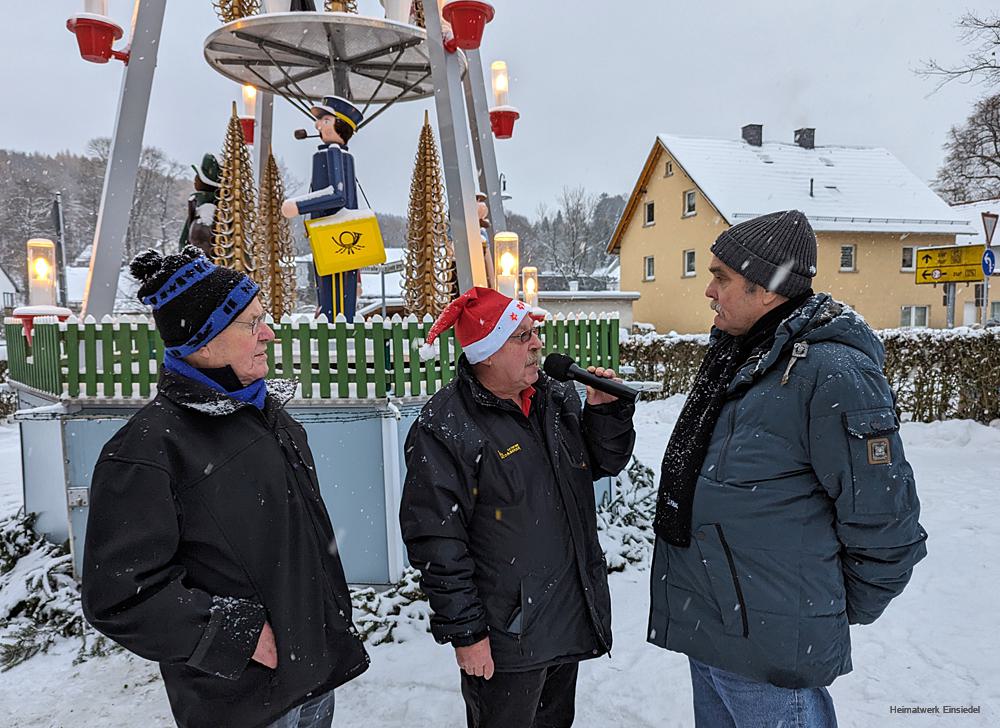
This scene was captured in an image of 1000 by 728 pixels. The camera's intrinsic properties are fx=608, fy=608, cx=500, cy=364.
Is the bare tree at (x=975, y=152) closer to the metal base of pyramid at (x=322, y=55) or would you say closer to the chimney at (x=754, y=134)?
the chimney at (x=754, y=134)

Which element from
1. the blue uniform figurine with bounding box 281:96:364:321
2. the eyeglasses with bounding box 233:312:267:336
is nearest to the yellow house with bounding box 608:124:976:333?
the blue uniform figurine with bounding box 281:96:364:321

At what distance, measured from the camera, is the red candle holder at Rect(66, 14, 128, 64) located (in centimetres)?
457

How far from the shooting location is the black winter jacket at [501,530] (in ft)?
6.65

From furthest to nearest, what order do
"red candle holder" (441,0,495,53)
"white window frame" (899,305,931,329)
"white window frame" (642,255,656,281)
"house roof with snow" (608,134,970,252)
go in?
"white window frame" (642,255,656,281)
"white window frame" (899,305,931,329)
"house roof with snow" (608,134,970,252)
"red candle holder" (441,0,495,53)

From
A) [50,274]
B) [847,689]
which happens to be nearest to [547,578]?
[847,689]

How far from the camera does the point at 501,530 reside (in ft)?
6.95

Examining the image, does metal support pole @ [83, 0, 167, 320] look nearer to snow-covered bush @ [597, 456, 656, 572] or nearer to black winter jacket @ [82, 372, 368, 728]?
black winter jacket @ [82, 372, 368, 728]

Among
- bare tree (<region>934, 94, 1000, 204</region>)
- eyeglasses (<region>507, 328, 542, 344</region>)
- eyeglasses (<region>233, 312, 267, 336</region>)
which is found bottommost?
eyeglasses (<region>507, 328, 542, 344</region>)

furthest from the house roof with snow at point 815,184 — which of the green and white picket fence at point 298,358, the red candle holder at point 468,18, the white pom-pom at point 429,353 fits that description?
the green and white picket fence at point 298,358

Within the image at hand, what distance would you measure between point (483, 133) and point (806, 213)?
69.6ft

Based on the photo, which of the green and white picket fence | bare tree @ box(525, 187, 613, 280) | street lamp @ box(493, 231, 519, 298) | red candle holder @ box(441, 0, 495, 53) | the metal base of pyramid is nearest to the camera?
the green and white picket fence

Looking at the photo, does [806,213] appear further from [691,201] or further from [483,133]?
[483,133]

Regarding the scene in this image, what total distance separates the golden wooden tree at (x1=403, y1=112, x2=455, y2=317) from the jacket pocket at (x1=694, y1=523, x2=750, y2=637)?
13.3 ft

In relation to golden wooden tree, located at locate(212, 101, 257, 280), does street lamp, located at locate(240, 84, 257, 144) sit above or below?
above
